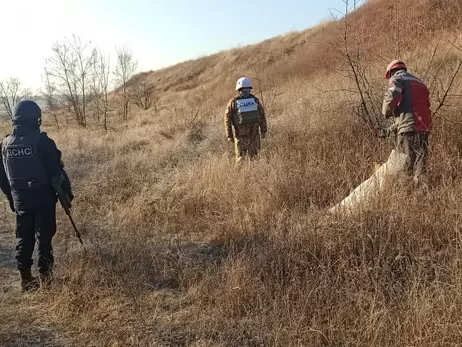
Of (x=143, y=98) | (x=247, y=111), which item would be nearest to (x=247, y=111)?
(x=247, y=111)

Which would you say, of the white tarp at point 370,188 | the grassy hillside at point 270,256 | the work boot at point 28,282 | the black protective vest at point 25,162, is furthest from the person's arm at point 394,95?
the work boot at point 28,282

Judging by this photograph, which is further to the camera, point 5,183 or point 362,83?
point 362,83

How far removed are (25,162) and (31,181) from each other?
0.19 meters

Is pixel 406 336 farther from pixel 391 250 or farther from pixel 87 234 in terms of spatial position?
pixel 87 234

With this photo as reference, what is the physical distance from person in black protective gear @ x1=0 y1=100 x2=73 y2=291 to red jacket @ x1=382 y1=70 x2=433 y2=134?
3.93 m

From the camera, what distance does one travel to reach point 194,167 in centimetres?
742

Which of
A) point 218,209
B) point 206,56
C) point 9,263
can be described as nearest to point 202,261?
point 218,209

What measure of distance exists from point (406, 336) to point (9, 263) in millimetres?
4463

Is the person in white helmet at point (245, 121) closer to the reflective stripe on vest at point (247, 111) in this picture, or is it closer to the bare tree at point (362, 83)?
the reflective stripe on vest at point (247, 111)

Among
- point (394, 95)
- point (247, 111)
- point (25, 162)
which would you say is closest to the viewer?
point (25, 162)

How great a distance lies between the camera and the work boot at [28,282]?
409 centimetres

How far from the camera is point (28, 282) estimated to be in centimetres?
413

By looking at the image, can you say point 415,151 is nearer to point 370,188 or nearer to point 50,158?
point 370,188

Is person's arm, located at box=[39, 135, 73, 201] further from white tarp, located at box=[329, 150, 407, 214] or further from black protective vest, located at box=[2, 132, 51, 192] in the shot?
white tarp, located at box=[329, 150, 407, 214]
